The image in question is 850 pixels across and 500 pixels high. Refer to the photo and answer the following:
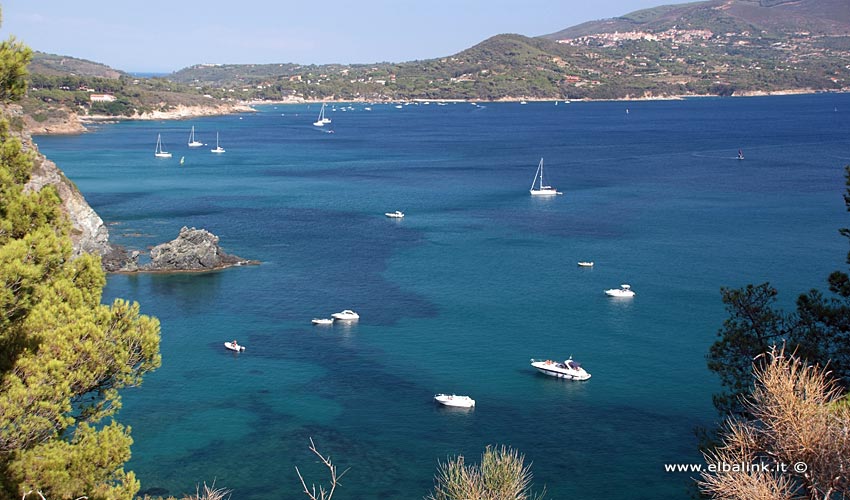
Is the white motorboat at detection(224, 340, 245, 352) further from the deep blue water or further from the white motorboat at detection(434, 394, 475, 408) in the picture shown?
the white motorboat at detection(434, 394, 475, 408)

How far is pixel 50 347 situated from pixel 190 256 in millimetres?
44682

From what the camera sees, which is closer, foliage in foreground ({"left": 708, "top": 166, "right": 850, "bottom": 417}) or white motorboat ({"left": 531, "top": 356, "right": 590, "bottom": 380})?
foliage in foreground ({"left": 708, "top": 166, "right": 850, "bottom": 417})

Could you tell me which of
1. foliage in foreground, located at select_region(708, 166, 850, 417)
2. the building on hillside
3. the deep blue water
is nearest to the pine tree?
the deep blue water

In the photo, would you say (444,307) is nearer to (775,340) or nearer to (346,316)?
(346,316)

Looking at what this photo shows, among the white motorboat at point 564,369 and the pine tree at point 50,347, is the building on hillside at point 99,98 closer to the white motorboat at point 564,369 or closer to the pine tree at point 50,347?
the white motorboat at point 564,369

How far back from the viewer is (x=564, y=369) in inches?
1491

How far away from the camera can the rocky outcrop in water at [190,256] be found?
Answer: 57.2 meters

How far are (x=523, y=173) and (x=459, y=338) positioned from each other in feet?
217

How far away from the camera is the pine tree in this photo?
1320 cm

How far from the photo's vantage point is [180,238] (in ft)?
193

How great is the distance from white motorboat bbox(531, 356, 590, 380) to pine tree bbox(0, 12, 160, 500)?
24.9 meters

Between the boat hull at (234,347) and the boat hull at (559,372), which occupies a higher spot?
the boat hull at (559,372)

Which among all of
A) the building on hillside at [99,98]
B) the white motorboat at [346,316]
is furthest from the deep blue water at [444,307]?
the building on hillside at [99,98]

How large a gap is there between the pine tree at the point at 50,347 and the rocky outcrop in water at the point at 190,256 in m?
42.2
